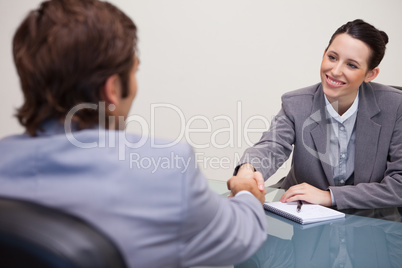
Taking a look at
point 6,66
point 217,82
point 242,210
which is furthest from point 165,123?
point 242,210

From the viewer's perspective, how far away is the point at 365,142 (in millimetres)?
1925

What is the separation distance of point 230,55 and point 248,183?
2389 millimetres

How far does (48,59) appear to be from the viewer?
0.78m

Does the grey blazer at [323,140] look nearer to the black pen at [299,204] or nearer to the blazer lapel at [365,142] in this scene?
the blazer lapel at [365,142]

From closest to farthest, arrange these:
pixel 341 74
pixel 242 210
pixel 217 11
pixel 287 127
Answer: pixel 242 210, pixel 341 74, pixel 287 127, pixel 217 11

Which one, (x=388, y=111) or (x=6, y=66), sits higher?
(x=388, y=111)

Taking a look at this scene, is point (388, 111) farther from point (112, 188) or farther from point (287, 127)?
point (112, 188)

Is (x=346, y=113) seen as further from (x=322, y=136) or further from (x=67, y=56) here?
(x=67, y=56)

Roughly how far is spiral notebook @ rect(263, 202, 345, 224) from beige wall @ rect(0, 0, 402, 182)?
219 centimetres

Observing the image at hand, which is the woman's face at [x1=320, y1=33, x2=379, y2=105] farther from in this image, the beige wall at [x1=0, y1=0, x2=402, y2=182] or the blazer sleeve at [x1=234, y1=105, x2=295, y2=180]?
the beige wall at [x1=0, y1=0, x2=402, y2=182]

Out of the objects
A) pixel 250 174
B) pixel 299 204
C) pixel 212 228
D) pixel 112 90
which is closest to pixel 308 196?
pixel 299 204

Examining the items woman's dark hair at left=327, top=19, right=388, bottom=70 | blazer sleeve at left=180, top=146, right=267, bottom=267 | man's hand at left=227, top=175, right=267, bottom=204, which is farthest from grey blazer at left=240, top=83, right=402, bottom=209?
blazer sleeve at left=180, top=146, right=267, bottom=267

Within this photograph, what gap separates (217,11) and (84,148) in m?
3.08

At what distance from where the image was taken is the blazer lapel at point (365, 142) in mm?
1916
